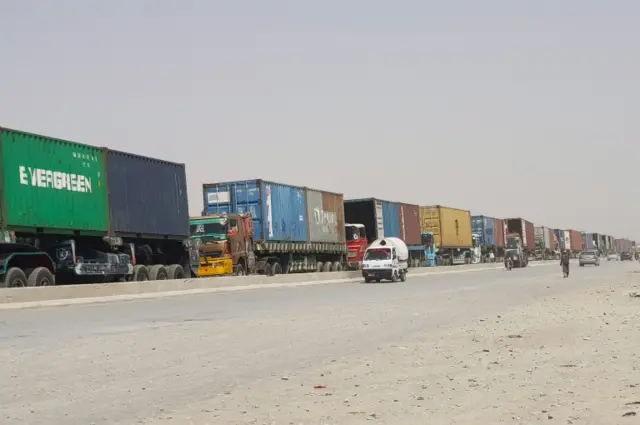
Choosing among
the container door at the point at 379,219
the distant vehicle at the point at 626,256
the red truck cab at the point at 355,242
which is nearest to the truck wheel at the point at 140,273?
the red truck cab at the point at 355,242

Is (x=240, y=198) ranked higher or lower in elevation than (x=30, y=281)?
higher

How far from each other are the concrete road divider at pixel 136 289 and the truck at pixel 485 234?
3517 cm

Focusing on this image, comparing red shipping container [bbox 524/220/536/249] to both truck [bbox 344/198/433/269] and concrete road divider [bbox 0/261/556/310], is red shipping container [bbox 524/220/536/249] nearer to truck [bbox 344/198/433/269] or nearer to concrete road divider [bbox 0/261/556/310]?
truck [bbox 344/198/433/269]

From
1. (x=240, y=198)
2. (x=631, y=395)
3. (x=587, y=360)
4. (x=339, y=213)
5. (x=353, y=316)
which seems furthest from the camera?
(x=339, y=213)

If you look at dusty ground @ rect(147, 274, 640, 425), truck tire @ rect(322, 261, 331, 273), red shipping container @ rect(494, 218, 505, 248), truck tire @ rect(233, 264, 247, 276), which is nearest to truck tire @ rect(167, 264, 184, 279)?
truck tire @ rect(233, 264, 247, 276)

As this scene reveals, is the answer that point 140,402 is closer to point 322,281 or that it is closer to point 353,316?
point 353,316

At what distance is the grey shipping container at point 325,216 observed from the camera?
42.6 m

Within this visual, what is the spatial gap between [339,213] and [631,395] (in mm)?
39783

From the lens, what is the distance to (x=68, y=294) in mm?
22516

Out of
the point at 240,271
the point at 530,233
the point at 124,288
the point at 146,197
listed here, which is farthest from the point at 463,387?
the point at 530,233

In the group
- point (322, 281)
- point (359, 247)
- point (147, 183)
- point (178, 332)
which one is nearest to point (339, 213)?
point (359, 247)

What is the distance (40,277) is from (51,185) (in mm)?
2916

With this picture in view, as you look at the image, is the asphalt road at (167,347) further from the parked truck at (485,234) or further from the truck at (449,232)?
the parked truck at (485,234)

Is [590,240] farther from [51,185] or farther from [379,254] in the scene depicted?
[51,185]
